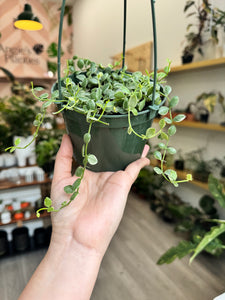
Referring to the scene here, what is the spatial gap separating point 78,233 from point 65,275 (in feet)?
0.36

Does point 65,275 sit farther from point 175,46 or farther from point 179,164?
point 175,46

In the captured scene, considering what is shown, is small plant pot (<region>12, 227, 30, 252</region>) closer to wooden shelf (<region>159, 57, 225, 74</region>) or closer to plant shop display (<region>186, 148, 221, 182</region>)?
plant shop display (<region>186, 148, 221, 182</region>)

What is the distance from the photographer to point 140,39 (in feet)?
10.9

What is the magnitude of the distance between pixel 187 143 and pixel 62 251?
2403 millimetres

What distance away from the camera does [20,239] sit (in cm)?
214

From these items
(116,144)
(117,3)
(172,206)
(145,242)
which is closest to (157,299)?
(145,242)

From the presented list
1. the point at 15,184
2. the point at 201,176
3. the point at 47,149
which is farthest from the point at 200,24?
the point at 15,184

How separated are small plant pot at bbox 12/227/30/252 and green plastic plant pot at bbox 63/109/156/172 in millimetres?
1873

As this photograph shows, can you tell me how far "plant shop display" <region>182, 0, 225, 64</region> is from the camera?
209cm

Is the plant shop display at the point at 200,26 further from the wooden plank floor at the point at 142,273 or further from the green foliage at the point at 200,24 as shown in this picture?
the wooden plank floor at the point at 142,273

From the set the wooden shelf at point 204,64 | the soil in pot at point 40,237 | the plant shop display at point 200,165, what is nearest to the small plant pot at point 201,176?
the plant shop display at point 200,165

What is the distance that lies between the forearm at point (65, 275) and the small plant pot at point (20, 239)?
66.7 inches

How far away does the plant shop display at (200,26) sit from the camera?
2.09m

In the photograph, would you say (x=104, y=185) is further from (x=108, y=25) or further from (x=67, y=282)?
(x=108, y=25)
